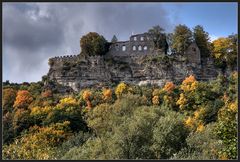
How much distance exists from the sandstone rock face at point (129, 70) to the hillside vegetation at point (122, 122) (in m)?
2.65

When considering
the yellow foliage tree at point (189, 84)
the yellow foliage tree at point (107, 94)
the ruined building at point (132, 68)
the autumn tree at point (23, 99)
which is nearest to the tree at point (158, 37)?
the ruined building at point (132, 68)

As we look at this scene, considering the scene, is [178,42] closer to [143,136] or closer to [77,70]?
[77,70]

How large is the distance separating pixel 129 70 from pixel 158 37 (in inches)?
215

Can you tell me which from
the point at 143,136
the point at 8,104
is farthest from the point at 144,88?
the point at 143,136

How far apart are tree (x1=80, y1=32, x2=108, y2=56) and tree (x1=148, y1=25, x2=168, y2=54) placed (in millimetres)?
5764

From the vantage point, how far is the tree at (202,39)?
205ft

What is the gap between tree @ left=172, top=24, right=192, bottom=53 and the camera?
60656 mm

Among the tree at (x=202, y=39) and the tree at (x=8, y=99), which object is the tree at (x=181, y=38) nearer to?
the tree at (x=202, y=39)

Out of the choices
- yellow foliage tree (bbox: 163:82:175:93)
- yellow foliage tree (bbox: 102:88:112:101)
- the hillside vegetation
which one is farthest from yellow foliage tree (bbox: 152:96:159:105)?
yellow foliage tree (bbox: 102:88:112:101)

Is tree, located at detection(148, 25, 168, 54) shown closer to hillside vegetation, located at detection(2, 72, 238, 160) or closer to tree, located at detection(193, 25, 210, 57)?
tree, located at detection(193, 25, 210, 57)

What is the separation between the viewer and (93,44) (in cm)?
6231

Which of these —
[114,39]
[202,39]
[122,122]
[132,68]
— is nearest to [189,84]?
[132,68]

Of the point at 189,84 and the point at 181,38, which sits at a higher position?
the point at 181,38

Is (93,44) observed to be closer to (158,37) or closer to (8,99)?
(158,37)
